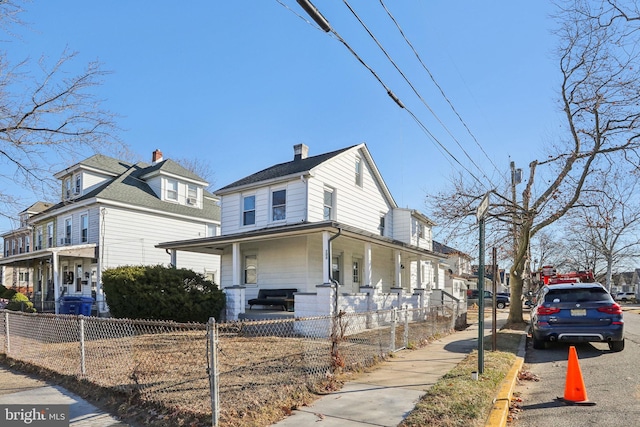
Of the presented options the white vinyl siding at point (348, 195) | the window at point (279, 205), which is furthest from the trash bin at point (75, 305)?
the white vinyl siding at point (348, 195)

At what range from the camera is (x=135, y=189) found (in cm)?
2395

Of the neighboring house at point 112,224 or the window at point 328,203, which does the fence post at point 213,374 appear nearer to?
the window at point 328,203

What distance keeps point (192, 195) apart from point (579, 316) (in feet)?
73.5

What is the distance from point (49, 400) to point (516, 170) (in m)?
16.0

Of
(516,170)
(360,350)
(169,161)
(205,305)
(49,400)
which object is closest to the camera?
(49,400)

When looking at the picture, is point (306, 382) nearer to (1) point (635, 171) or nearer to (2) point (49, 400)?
(2) point (49, 400)

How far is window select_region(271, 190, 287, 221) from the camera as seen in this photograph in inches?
717

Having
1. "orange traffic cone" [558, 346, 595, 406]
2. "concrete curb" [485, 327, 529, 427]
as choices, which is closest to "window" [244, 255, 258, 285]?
"concrete curb" [485, 327, 529, 427]

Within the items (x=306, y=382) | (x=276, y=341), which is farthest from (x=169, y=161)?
(x=306, y=382)

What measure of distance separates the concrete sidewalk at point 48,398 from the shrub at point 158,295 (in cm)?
573

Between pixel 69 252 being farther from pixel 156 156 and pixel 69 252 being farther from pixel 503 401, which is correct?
pixel 503 401

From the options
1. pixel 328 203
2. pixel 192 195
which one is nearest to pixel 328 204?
pixel 328 203

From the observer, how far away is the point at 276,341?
10.3 meters

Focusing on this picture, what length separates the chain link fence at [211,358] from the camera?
510 centimetres
